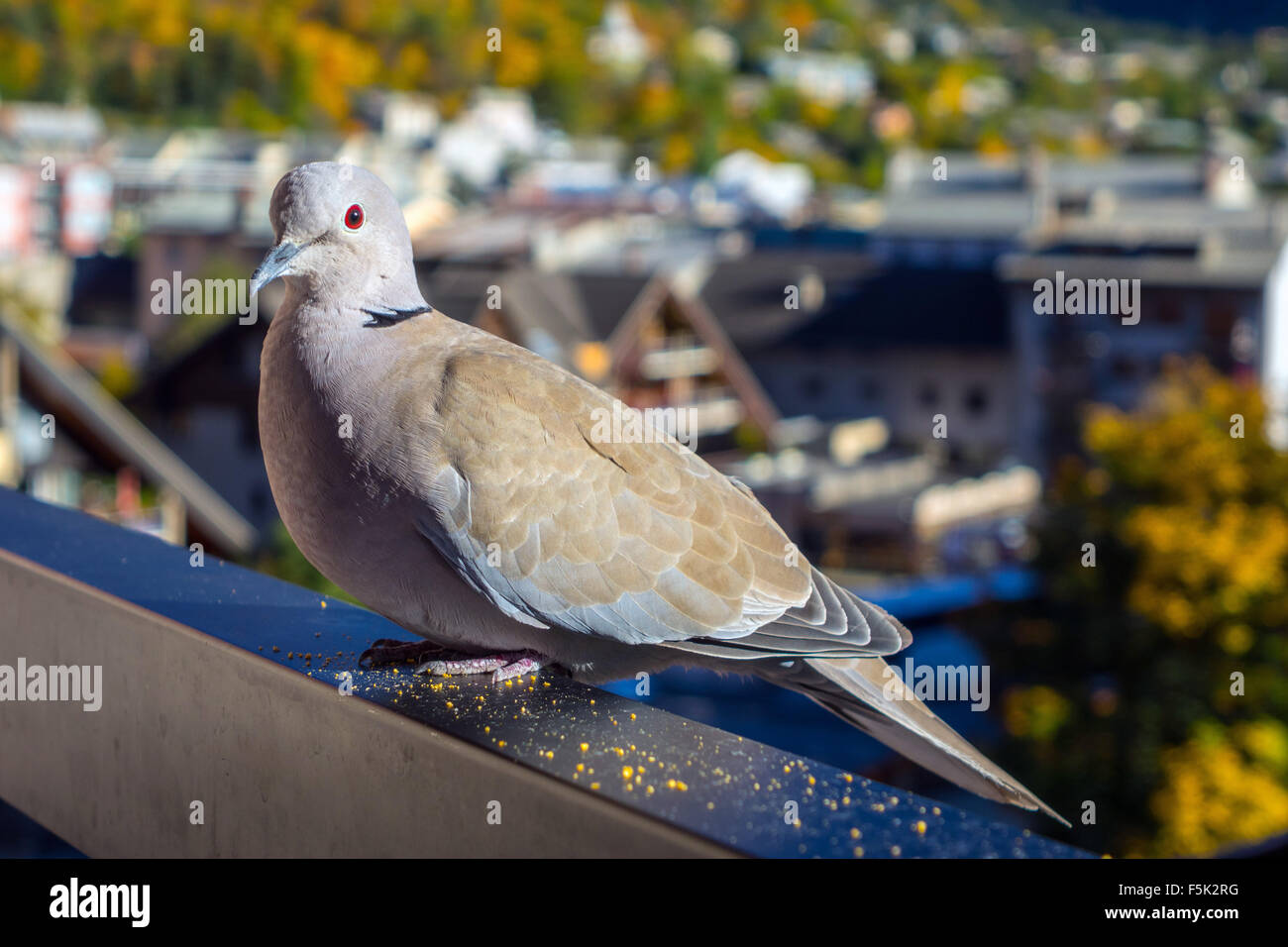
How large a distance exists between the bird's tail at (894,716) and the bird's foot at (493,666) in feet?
0.95

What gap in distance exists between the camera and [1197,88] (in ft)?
275

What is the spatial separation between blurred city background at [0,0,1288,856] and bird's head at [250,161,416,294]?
3.81 feet

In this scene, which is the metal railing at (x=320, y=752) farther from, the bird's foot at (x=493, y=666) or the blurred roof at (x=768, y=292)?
the blurred roof at (x=768, y=292)

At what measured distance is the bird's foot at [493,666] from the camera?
1925mm

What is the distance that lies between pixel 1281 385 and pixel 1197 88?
65543 millimetres

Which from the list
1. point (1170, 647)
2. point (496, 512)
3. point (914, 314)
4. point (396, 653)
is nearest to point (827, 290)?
point (914, 314)

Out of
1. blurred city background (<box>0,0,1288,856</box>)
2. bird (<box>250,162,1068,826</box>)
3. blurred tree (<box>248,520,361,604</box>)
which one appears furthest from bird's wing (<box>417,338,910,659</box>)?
blurred tree (<box>248,520,361,604</box>)

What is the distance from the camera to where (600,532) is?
1946 mm

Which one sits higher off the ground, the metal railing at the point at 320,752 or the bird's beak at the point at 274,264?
the bird's beak at the point at 274,264

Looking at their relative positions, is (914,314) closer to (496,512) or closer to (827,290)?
(827,290)

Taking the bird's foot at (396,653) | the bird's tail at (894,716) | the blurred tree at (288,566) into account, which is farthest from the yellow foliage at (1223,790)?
the bird's foot at (396,653)

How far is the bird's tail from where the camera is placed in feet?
5.87

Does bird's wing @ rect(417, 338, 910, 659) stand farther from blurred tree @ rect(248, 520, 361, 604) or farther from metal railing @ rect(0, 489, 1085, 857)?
blurred tree @ rect(248, 520, 361, 604)

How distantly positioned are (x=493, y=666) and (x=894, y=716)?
19.3 inches
